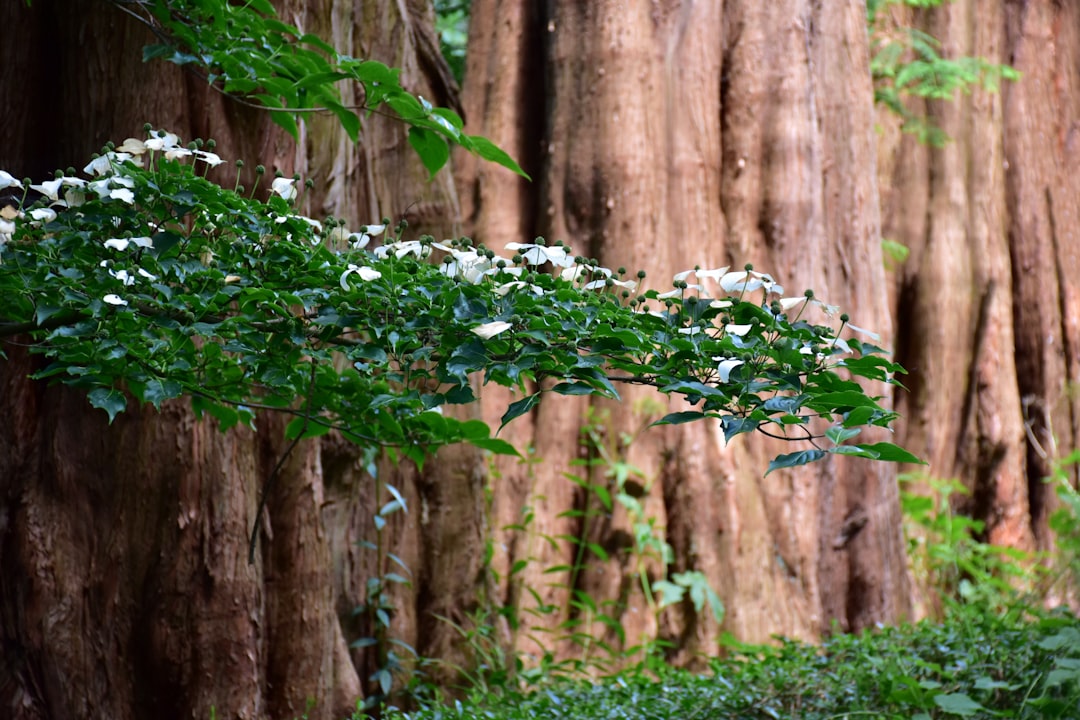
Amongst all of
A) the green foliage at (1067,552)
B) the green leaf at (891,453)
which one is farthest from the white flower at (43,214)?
the green foliage at (1067,552)

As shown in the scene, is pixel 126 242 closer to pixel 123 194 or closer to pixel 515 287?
pixel 123 194

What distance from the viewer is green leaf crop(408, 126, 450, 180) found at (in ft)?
8.24

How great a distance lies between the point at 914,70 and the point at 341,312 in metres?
6.17

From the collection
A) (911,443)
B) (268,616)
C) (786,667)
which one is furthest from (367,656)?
(911,443)

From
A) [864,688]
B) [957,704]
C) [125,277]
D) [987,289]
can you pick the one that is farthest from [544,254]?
[987,289]

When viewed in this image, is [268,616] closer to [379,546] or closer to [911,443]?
[379,546]

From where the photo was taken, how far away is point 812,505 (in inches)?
198

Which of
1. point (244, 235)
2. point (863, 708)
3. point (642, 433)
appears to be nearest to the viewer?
point (244, 235)

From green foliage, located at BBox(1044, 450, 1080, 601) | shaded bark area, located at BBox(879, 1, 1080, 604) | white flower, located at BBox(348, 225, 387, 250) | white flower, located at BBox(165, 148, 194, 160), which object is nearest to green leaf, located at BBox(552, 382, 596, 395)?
white flower, located at BBox(348, 225, 387, 250)

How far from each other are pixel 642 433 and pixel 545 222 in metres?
1.16

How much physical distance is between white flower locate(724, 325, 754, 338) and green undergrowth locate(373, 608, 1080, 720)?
1.49 meters

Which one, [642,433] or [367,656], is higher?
[642,433]

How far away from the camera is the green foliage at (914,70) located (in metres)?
7.03

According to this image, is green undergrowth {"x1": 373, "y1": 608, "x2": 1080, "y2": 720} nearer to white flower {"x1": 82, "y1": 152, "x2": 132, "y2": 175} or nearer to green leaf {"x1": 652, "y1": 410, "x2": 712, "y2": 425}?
green leaf {"x1": 652, "y1": 410, "x2": 712, "y2": 425}
